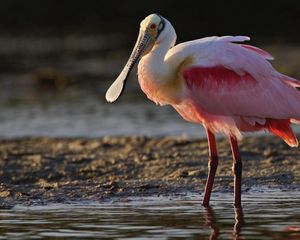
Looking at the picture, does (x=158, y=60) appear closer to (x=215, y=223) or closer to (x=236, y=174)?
(x=236, y=174)

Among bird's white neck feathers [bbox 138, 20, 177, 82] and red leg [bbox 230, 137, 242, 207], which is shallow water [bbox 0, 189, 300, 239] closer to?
red leg [bbox 230, 137, 242, 207]

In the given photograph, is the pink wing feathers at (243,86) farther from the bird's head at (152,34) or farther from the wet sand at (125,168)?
the wet sand at (125,168)

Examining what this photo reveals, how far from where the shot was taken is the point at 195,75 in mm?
10391

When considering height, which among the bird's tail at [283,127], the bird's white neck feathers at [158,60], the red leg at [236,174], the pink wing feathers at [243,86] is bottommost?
the red leg at [236,174]

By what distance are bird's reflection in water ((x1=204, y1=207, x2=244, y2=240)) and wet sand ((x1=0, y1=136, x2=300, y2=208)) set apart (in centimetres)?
121

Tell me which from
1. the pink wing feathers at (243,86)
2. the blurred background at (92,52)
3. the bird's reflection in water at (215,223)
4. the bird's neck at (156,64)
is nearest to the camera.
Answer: the bird's reflection in water at (215,223)

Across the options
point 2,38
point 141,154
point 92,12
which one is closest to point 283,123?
point 141,154

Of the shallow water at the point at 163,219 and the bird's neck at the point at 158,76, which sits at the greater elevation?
the bird's neck at the point at 158,76

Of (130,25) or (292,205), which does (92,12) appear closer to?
(130,25)

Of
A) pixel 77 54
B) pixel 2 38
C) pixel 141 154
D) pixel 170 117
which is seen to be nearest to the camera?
pixel 141 154

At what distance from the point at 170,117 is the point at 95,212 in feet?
28.3

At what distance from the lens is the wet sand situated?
11.0m

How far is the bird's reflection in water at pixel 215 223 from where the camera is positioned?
8.47 meters

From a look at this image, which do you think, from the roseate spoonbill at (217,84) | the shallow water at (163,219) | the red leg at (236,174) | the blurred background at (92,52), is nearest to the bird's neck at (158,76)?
the roseate spoonbill at (217,84)
